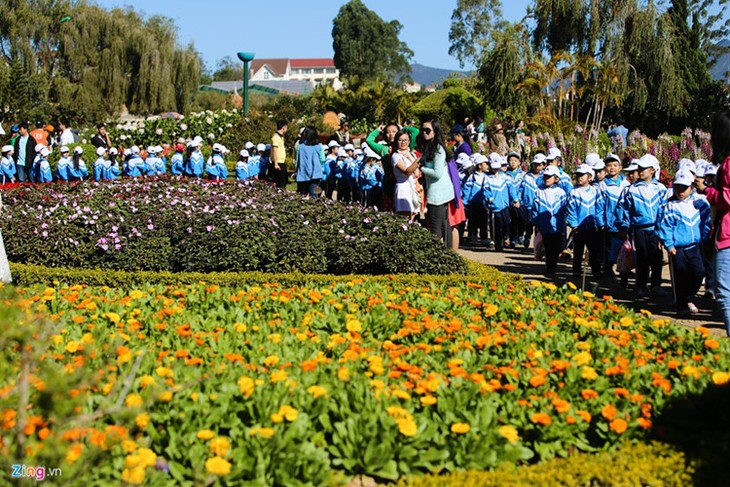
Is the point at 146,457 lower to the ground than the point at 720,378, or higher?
lower

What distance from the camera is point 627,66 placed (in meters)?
27.9

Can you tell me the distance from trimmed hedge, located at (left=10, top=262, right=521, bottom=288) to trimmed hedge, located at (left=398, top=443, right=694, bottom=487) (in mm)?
4406

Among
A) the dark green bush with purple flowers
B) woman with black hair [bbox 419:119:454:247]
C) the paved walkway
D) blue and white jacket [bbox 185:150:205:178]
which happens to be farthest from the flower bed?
blue and white jacket [bbox 185:150:205:178]

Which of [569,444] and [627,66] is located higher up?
[627,66]

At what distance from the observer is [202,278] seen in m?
8.56

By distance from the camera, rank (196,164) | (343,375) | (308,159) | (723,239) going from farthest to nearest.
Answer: (196,164) → (308,159) → (723,239) → (343,375)

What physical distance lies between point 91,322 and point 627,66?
24.9 m

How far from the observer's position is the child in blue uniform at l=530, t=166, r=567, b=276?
1083cm

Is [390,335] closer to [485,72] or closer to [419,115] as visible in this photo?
[485,72]

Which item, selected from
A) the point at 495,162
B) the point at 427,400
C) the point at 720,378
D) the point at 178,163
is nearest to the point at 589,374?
the point at 720,378

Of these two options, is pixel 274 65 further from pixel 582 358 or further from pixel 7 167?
pixel 582 358

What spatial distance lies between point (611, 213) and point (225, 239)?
14.3ft

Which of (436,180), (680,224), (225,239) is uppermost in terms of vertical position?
(436,180)

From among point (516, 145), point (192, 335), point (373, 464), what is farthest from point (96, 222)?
point (516, 145)
